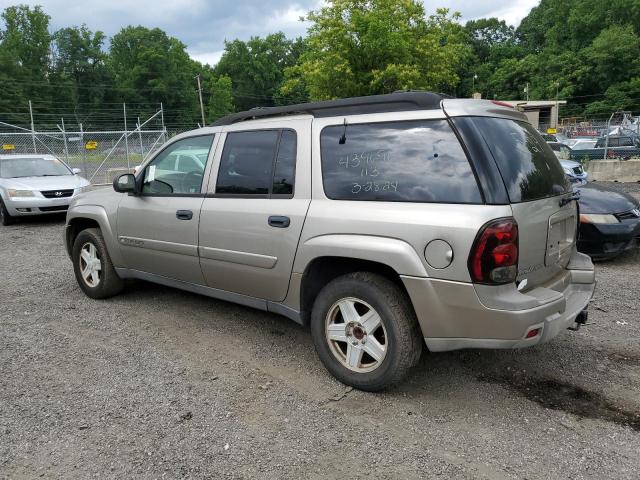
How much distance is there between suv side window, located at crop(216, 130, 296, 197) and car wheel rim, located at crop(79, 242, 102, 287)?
2.03 meters

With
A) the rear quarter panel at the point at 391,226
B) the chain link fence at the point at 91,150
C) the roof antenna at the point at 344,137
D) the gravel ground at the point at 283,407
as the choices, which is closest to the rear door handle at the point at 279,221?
the rear quarter panel at the point at 391,226

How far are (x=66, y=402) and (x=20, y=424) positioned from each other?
0.29 metres

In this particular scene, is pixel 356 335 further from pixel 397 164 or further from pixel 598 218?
pixel 598 218

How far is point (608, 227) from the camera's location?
6133mm

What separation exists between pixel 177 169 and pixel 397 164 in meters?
2.29

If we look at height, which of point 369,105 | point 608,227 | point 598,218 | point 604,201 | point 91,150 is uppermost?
point 91,150

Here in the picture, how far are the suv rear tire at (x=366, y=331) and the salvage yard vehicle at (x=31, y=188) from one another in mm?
8869

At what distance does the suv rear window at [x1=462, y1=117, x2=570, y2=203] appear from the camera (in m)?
2.94

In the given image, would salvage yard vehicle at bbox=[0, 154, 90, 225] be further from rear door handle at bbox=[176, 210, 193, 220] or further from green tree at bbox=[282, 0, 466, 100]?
green tree at bbox=[282, 0, 466, 100]

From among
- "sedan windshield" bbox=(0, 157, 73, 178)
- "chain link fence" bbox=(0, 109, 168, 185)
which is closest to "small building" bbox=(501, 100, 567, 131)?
"chain link fence" bbox=(0, 109, 168, 185)

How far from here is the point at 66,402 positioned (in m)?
3.31

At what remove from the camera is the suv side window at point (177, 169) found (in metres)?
4.33

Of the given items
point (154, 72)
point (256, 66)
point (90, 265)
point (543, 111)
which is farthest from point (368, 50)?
point (256, 66)

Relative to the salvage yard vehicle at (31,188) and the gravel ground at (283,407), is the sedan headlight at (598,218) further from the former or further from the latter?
the salvage yard vehicle at (31,188)
